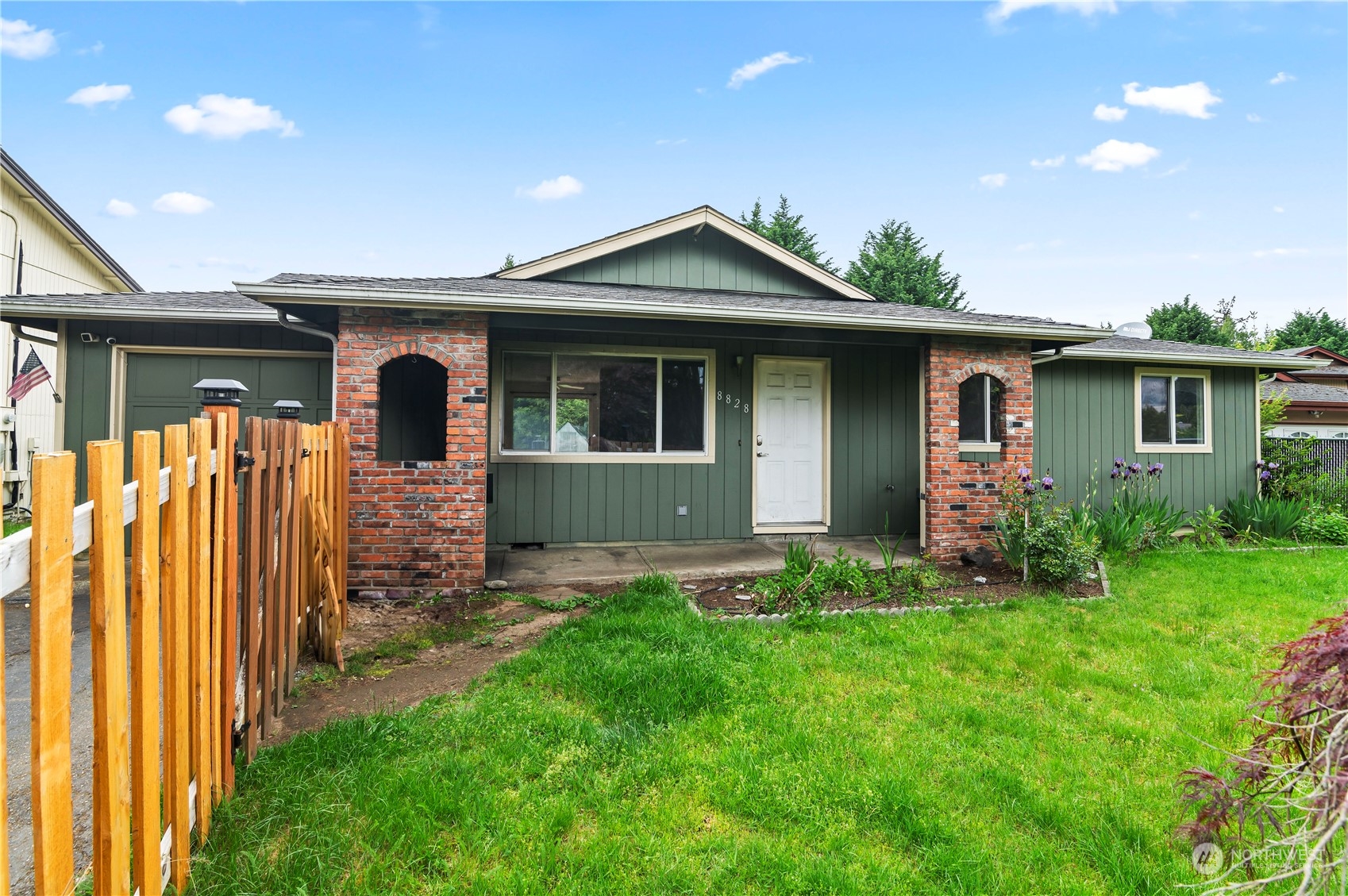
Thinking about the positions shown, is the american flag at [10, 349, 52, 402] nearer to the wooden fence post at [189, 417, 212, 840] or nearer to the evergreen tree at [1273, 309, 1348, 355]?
the wooden fence post at [189, 417, 212, 840]

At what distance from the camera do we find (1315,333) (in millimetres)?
24484

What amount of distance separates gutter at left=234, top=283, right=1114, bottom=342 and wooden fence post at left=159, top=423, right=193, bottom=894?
143 inches

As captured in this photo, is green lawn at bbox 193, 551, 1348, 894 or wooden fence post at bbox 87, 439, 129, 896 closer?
wooden fence post at bbox 87, 439, 129, 896

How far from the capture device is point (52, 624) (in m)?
1.09

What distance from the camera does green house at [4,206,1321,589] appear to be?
5.28 metres

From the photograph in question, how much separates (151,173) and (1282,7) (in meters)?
23.3

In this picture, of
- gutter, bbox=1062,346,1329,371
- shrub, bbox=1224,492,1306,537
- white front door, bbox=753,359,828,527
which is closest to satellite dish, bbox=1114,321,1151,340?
gutter, bbox=1062,346,1329,371

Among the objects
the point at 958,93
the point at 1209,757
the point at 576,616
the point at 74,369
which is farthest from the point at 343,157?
the point at 1209,757

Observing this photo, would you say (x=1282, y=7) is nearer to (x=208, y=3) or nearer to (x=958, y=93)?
(x=958, y=93)

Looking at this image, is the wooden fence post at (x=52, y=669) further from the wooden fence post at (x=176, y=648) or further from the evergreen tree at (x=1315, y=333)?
the evergreen tree at (x=1315, y=333)

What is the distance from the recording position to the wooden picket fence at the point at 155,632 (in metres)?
1.07

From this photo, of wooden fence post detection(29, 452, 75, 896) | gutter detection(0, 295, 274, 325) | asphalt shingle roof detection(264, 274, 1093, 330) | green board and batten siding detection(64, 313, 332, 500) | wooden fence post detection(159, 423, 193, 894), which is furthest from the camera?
green board and batten siding detection(64, 313, 332, 500)

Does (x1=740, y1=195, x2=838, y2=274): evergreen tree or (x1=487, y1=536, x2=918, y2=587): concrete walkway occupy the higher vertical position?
(x1=740, y1=195, x2=838, y2=274): evergreen tree

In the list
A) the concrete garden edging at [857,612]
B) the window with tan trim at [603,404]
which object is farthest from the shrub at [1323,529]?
the window with tan trim at [603,404]
